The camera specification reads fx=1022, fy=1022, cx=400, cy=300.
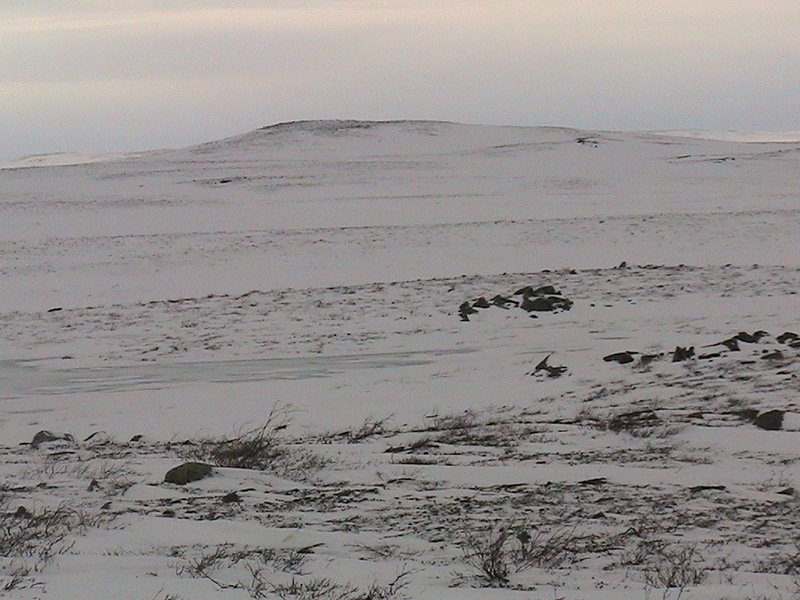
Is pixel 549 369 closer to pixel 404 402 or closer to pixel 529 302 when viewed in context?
pixel 404 402

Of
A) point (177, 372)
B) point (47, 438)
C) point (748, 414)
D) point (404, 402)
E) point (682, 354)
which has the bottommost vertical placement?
point (177, 372)

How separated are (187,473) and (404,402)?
353 cm

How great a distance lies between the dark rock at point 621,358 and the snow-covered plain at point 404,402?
2.9 inches

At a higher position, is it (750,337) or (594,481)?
(594,481)

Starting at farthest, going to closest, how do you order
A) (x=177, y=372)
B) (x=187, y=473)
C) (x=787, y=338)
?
(x=177, y=372), (x=787, y=338), (x=187, y=473)

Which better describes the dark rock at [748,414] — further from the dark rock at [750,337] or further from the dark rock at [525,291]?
the dark rock at [525,291]

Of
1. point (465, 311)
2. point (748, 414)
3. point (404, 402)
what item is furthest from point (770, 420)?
point (465, 311)

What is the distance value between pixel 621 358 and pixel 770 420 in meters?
3.22

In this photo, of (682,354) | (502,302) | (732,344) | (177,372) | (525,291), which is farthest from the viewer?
(525,291)

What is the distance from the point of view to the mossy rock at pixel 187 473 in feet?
20.4

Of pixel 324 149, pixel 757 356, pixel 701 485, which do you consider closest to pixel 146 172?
pixel 324 149

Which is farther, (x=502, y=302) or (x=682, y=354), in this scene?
(x=502, y=302)

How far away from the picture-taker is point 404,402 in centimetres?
950

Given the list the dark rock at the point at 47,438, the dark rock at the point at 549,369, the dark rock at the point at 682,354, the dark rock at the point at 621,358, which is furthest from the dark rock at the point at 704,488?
the dark rock at the point at 47,438
